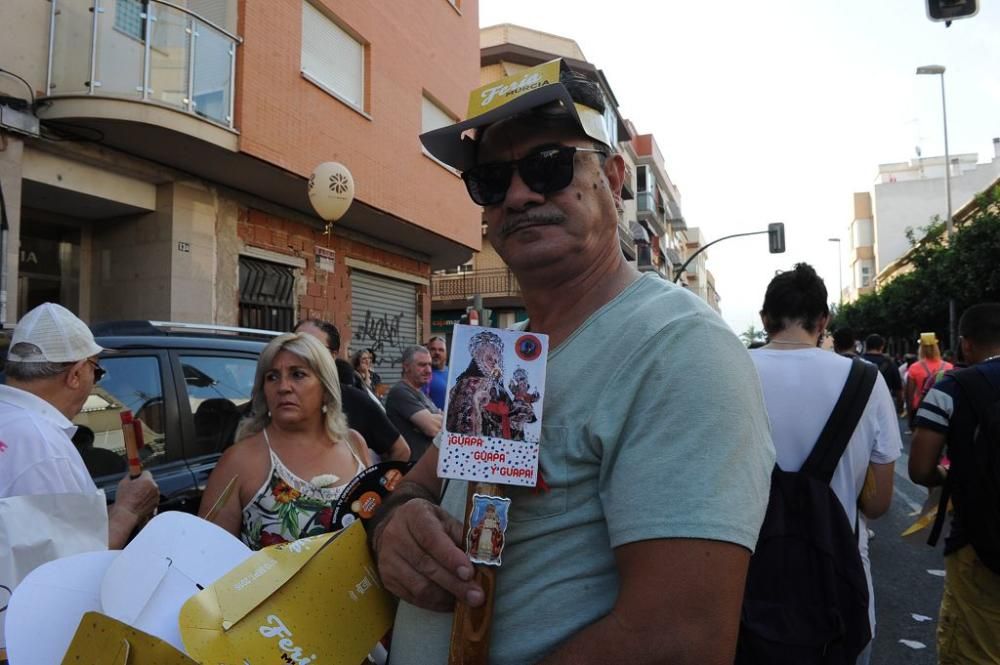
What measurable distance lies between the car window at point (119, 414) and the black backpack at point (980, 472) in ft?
12.4

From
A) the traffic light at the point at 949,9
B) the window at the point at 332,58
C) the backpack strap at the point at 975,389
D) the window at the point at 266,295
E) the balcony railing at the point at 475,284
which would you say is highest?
the window at the point at 332,58

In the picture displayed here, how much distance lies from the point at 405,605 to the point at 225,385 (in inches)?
124

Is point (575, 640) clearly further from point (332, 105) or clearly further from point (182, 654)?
point (332, 105)

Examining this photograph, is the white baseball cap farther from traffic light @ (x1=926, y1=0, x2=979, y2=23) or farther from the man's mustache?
traffic light @ (x1=926, y1=0, x2=979, y2=23)

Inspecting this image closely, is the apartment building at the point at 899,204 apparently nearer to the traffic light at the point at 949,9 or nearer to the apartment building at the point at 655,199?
the apartment building at the point at 655,199

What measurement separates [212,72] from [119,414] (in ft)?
21.3

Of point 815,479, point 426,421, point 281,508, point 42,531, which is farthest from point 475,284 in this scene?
point 42,531

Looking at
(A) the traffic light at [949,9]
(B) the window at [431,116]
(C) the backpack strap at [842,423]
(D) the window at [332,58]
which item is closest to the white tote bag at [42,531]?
(C) the backpack strap at [842,423]

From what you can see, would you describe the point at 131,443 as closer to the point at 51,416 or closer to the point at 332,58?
the point at 51,416

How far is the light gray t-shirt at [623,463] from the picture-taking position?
0.93 meters

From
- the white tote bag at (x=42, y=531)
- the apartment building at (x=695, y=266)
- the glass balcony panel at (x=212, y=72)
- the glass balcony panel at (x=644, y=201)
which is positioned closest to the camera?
the white tote bag at (x=42, y=531)

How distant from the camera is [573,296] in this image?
4.50ft

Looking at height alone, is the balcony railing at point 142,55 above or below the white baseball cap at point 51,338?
above

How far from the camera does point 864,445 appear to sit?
2521 millimetres
